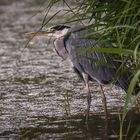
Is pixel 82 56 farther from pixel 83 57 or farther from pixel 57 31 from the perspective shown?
pixel 57 31

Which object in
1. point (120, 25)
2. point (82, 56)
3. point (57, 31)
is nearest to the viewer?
point (120, 25)

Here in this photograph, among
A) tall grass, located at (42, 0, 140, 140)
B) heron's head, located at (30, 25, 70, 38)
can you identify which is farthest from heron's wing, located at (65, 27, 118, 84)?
tall grass, located at (42, 0, 140, 140)

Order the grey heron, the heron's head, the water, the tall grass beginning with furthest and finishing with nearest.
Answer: the heron's head → the grey heron → the water → the tall grass

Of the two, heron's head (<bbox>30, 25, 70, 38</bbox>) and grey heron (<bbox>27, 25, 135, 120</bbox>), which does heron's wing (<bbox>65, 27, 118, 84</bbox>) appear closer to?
grey heron (<bbox>27, 25, 135, 120</bbox>)

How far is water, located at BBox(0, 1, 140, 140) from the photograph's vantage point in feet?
20.0

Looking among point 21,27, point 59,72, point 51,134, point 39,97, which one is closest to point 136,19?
point 51,134

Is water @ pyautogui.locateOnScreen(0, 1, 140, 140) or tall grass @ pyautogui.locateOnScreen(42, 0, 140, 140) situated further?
water @ pyautogui.locateOnScreen(0, 1, 140, 140)

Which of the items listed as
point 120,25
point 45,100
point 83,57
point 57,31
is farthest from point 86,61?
point 120,25

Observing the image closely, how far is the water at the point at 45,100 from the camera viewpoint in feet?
20.0

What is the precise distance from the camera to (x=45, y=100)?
24.7 feet

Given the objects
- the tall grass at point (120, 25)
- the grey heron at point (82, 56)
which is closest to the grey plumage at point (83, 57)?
the grey heron at point (82, 56)

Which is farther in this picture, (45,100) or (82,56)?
(45,100)

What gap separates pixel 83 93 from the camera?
788cm

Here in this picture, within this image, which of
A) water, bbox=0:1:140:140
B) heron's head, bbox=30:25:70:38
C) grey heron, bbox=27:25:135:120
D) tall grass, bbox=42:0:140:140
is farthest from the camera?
heron's head, bbox=30:25:70:38
